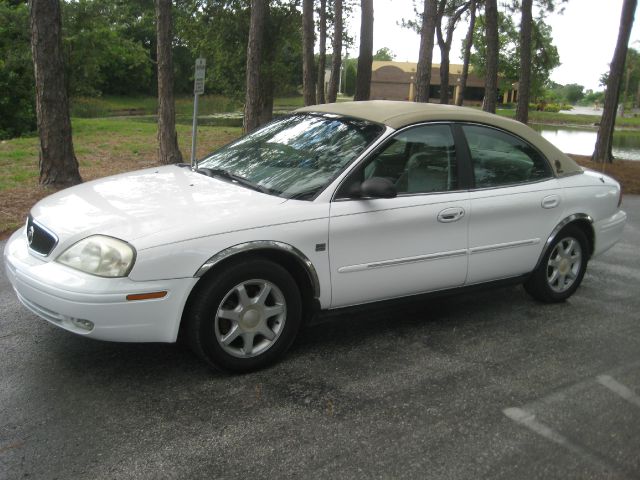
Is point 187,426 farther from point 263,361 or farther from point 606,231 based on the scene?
point 606,231

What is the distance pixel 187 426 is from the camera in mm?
3168

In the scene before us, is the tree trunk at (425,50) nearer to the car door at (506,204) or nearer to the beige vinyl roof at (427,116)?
the beige vinyl roof at (427,116)

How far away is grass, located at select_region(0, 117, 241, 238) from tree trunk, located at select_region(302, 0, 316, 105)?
3141 millimetres

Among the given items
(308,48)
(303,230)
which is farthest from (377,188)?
(308,48)

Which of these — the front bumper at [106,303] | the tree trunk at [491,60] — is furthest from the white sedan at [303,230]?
the tree trunk at [491,60]

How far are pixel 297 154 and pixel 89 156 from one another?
37.8ft

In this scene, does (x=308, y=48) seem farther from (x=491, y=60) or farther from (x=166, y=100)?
(x=166, y=100)

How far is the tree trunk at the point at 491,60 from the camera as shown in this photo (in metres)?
17.8

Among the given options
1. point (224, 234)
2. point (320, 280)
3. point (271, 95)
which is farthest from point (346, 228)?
point (271, 95)

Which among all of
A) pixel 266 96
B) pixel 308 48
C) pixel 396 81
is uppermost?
pixel 396 81

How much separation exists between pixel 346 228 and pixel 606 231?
278 cm

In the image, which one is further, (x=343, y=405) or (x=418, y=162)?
(x=418, y=162)

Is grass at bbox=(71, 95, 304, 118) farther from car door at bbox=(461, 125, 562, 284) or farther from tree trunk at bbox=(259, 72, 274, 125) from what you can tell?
car door at bbox=(461, 125, 562, 284)

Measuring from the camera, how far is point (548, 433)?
3.23m
